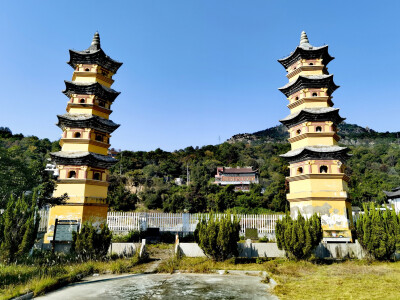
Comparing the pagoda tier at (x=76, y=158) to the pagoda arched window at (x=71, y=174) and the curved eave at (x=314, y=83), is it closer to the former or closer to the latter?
the pagoda arched window at (x=71, y=174)

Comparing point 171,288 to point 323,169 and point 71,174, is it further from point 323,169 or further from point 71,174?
point 323,169

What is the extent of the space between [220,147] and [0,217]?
82710mm

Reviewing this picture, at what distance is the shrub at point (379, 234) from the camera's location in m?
14.0

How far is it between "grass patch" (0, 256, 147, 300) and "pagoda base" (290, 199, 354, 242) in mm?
12492

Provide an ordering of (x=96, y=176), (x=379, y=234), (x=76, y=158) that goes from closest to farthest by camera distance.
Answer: (x=379, y=234) → (x=76, y=158) → (x=96, y=176)

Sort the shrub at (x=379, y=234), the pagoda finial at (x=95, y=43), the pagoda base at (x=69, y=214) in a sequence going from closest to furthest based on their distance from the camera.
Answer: the shrub at (x=379, y=234), the pagoda base at (x=69, y=214), the pagoda finial at (x=95, y=43)

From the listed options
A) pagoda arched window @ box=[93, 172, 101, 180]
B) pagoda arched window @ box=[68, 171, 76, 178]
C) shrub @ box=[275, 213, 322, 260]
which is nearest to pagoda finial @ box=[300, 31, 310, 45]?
shrub @ box=[275, 213, 322, 260]

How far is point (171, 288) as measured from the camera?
945 centimetres

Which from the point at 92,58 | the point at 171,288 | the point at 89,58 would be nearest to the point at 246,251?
the point at 171,288

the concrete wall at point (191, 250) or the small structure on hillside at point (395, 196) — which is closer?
the concrete wall at point (191, 250)

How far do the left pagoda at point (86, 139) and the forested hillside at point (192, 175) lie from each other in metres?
2.35

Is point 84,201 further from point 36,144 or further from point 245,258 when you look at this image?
point 36,144

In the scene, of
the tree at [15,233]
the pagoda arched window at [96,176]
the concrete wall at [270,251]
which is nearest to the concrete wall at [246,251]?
the concrete wall at [270,251]

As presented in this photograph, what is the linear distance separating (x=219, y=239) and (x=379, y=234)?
8473 mm
